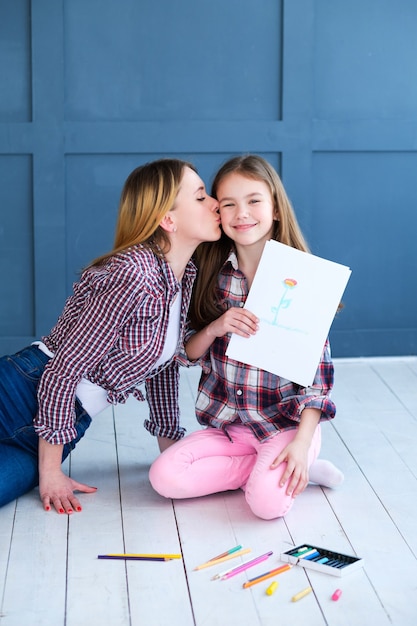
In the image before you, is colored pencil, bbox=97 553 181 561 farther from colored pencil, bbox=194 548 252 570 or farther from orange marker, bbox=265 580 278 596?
orange marker, bbox=265 580 278 596

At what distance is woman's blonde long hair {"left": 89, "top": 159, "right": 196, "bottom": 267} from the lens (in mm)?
2225

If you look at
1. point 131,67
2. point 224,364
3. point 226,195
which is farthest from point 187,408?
point 131,67

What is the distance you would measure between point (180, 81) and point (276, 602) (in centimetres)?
216

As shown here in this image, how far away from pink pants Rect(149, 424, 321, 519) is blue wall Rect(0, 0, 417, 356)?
137 centimetres

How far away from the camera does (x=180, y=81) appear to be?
3.42 meters

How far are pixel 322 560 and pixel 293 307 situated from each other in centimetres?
59

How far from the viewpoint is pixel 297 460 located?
7.12 ft

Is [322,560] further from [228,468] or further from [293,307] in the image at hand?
[293,307]

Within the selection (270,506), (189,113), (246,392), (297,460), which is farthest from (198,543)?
(189,113)

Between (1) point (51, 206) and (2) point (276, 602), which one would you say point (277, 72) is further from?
(2) point (276, 602)

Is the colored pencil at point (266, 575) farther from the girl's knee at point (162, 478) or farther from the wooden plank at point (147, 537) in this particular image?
the girl's knee at point (162, 478)

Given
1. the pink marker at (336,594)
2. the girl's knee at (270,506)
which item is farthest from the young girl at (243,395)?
the pink marker at (336,594)

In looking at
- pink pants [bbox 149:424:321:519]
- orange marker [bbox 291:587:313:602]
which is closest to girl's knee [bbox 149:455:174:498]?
pink pants [bbox 149:424:321:519]

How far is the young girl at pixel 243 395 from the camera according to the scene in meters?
2.19
